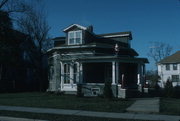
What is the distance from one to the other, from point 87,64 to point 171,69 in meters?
35.3

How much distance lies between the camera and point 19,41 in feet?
95.3

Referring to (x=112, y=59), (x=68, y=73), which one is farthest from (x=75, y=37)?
(x=112, y=59)

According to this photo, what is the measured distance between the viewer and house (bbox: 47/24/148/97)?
20.0m

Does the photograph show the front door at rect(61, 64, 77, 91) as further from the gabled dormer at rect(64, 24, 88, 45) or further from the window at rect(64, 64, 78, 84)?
the gabled dormer at rect(64, 24, 88, 45)

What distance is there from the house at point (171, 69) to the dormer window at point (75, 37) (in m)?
33.3

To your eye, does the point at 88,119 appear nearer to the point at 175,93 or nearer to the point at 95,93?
the point at 95,93

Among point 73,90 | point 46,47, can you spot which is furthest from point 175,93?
point 46,47

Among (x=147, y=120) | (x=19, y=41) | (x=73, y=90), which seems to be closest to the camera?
(x=147, y=120)

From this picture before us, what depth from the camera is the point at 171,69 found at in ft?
168

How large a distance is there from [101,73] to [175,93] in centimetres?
713

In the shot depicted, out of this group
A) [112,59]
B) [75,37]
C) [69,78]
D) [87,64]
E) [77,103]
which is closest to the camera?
[77,103]

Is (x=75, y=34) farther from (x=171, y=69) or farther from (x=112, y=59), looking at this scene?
(x=171, y=69)

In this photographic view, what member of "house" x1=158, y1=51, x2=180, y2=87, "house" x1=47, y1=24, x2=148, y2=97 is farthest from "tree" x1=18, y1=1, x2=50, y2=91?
"house" x1=158, y1=51, x2=180, y2=87

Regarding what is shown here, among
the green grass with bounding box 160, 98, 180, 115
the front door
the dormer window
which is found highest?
the dormer window
